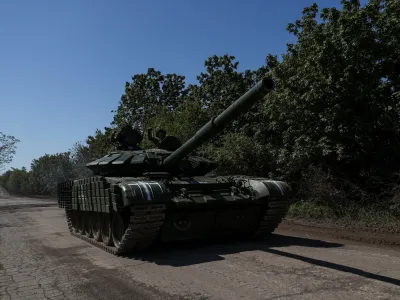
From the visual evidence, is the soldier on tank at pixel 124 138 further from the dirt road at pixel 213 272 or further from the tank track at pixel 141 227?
the tank track at pixel 141 227

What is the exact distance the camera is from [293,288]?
4.99m

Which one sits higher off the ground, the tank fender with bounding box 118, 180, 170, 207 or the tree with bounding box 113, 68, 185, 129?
the tree with bounding box 113, 68, 185, 129

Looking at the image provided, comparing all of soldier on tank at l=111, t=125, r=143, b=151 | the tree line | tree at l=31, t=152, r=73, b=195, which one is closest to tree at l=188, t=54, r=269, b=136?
the tree line

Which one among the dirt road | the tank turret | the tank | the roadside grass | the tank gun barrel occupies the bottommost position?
the dirt road

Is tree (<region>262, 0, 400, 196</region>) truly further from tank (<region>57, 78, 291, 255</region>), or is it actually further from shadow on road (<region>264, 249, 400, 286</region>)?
shadow on road (<region>264, 249, 400, 286</region>)

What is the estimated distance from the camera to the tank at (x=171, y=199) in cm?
706

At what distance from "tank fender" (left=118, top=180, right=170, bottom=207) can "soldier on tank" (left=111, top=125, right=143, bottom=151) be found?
3617 millimetres

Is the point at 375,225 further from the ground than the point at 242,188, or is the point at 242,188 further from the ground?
the point at 242,188

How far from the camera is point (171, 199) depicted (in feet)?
25.0

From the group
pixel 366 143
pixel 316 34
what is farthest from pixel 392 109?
pixel 316 34

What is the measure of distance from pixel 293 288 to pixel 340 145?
8.39m

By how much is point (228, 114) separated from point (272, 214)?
2966mm

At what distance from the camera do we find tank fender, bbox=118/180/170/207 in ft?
22.6

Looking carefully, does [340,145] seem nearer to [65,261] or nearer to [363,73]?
[363,73]
